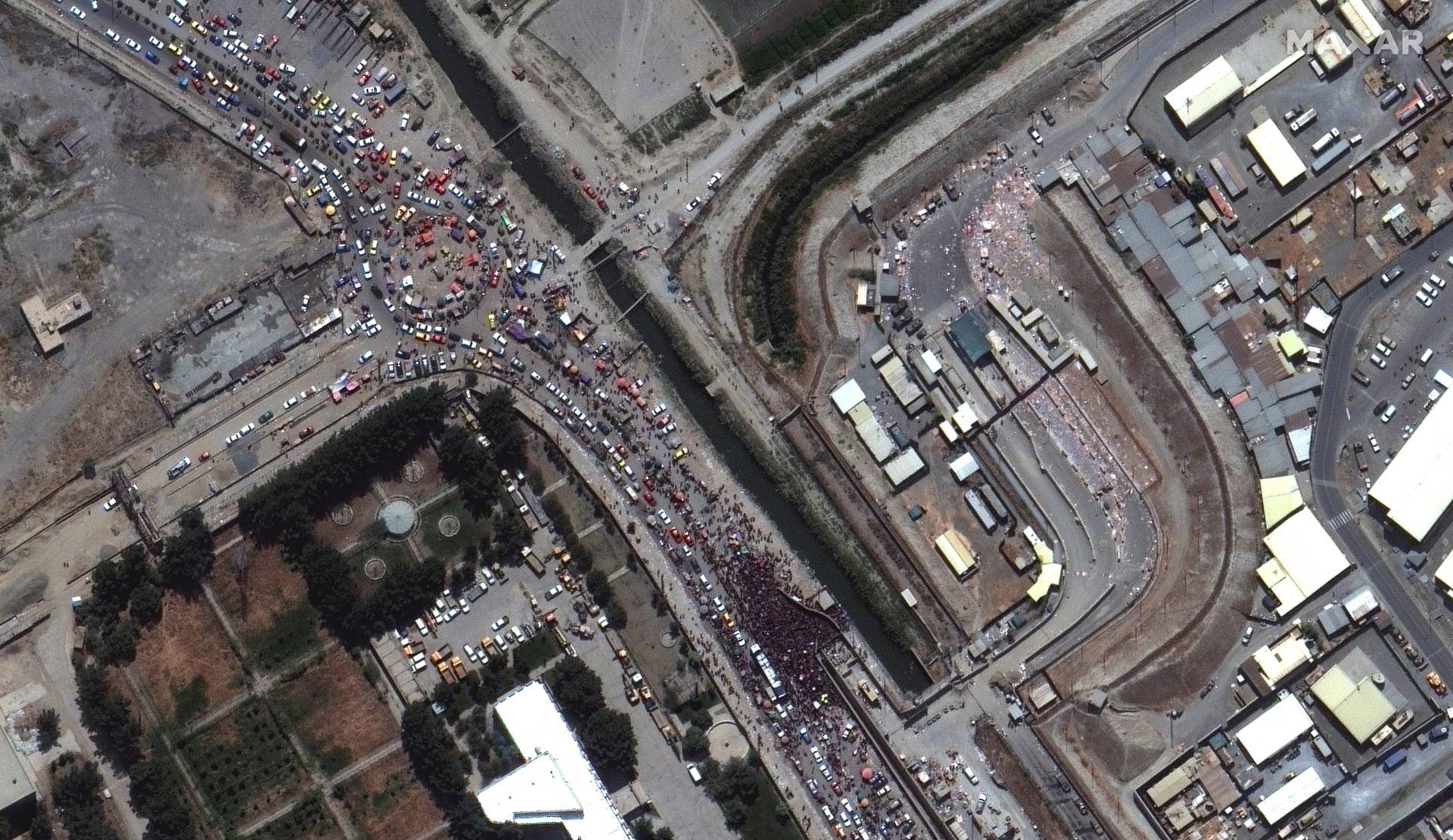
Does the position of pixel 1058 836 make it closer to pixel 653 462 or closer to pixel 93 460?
pixel 653 462

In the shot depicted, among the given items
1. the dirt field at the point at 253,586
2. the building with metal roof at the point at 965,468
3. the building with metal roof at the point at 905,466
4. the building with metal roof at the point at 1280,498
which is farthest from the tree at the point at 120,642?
the building with metal roof at the point at 1280,498

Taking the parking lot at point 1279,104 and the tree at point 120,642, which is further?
the parking lot at point 1279,104

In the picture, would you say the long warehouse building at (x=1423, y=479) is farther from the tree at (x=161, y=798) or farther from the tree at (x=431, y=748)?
the tree at (x=161, y=798)

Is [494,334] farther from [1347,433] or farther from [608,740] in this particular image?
[1347,433]

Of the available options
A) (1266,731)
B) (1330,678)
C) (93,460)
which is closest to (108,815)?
(93,460)

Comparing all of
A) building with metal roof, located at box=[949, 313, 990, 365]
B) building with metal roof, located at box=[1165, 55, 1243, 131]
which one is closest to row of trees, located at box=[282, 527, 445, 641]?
building with metal roof, located at box=[949, 313, 990, 365]
